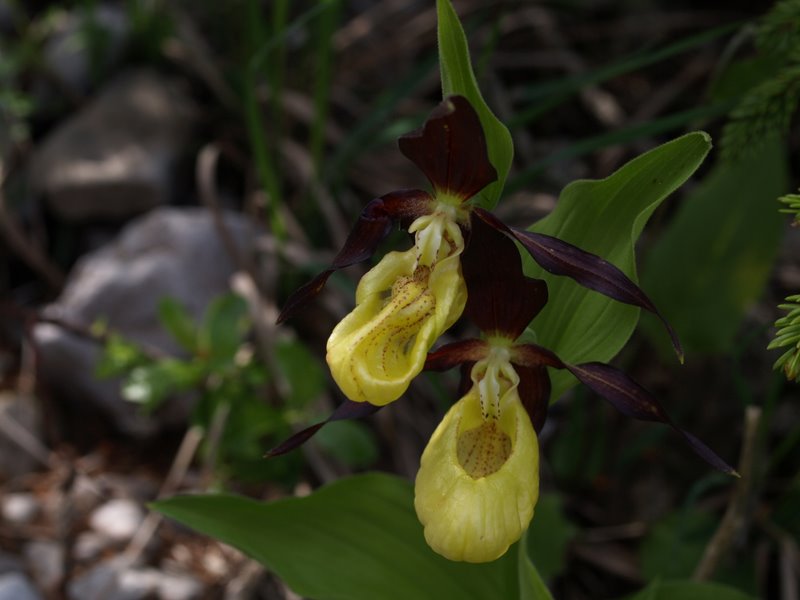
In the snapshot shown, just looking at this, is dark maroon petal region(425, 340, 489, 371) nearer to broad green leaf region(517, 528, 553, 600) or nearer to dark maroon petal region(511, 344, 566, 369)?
dark maroon petal region(511, 344, 566, 369)

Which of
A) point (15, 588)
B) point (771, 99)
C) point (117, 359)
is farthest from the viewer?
point (117, 359)

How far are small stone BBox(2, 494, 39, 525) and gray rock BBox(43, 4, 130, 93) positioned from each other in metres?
1.32

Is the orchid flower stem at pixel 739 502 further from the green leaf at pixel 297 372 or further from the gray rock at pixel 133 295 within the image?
the gray rock at pixel 133 295

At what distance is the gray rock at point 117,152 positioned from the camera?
244cm

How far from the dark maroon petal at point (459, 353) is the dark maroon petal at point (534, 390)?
0.05m

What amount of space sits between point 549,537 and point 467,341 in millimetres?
806

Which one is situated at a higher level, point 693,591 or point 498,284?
point 498,284

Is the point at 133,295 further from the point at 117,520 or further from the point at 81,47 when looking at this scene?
the point at 81,47

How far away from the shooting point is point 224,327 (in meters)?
1.79

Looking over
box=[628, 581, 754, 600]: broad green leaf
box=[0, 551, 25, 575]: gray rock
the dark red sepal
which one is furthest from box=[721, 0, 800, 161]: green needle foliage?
box=[0, 551, 25, 575]: gray rock

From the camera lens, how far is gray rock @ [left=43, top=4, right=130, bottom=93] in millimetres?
2582

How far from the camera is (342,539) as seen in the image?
1314mm

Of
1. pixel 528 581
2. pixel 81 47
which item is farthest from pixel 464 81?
pixel 81 47

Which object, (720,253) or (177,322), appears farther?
(720,253)
